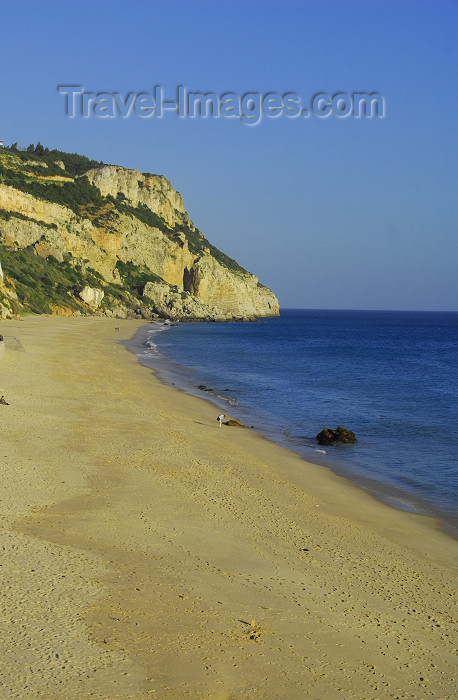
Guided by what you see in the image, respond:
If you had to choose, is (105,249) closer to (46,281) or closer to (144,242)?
(144,242)

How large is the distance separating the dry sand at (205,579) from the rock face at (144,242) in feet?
262

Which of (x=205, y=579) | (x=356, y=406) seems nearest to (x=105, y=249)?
(x=356, y=406)

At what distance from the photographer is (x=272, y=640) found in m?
6.57

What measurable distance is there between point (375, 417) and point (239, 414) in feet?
18.7

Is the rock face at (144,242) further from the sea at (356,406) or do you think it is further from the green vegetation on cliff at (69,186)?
the sea at (356,406)

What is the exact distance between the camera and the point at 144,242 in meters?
119

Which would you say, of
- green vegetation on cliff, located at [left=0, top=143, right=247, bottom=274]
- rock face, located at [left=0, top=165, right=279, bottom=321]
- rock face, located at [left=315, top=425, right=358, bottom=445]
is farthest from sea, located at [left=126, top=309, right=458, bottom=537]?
green vegetation on cliff, located at [left=0, top=143, right=247, bottom=274]

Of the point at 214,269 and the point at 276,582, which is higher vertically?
the point at 214,269

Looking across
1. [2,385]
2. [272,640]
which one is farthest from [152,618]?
[2,385]

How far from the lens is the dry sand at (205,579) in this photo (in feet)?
19.3

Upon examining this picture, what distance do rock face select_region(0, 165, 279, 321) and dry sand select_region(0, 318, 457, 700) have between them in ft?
262

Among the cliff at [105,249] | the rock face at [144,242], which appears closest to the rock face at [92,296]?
the cliff at [105,249]

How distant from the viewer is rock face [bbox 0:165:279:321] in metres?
91.9

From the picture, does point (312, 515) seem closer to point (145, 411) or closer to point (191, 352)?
point (145, 411)
